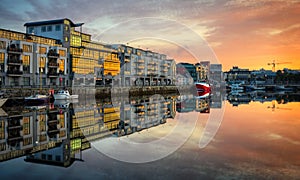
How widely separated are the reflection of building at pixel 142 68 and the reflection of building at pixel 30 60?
25.0 metres

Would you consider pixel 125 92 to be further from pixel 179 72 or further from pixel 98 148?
pixel 98 148

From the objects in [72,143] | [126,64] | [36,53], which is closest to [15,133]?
[72,143]

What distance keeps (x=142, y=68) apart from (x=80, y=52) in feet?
103

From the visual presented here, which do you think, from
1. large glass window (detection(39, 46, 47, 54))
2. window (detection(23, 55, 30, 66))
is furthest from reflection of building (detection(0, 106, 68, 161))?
large glass window (detection(39, 46, 47, 54))

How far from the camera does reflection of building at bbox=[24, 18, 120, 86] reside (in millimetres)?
60406

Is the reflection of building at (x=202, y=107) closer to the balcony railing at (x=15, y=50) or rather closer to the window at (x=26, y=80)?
the window at (x=26, y=80)

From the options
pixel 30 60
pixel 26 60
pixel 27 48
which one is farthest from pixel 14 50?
pixel 30 60

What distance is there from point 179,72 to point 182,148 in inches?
3727

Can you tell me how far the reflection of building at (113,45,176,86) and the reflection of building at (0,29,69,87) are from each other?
2503 cm

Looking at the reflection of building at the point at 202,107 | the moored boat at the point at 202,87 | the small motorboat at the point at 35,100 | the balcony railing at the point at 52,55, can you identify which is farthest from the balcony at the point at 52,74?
the moored boat at the point at 202,87

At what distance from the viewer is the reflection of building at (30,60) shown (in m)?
46.9

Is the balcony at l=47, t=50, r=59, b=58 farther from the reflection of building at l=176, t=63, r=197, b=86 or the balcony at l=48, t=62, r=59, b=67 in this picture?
the reflection of building at l=176, t=63, r=197, b=86

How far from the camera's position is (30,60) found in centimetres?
5084

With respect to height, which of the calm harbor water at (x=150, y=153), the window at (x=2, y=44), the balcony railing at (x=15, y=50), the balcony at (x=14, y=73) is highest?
the window at (x=2, y=44)
